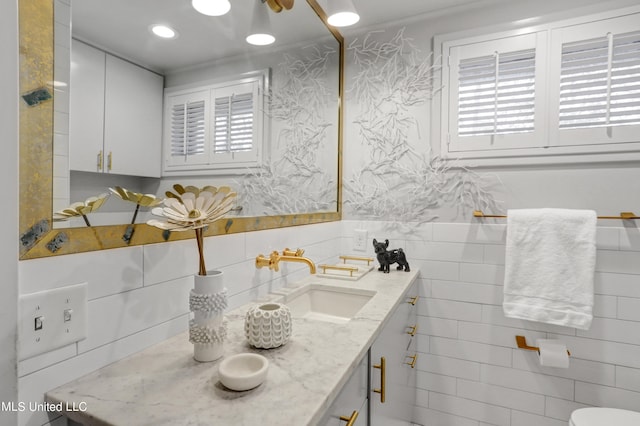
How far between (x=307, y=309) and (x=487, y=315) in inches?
39.8

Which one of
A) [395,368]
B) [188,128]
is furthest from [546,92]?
[188,128]

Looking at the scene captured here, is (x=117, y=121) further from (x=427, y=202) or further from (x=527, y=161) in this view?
(x=527, y=161)

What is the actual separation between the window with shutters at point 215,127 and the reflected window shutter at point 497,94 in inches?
44.3

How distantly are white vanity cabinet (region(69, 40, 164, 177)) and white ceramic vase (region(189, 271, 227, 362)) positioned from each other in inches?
13.2

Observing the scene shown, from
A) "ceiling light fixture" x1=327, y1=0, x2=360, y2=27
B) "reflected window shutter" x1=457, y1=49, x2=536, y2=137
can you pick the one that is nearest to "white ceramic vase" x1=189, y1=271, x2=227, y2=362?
"ceiling light fixture" x1=327, y1=0, x2=360, y2=27

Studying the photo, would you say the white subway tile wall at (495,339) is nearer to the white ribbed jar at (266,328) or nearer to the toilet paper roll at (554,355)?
the toilet paper roll at (554,355)

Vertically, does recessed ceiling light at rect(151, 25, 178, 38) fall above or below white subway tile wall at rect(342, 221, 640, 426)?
above

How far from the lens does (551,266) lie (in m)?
1.54

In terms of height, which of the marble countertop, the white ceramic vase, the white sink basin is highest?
the white ceramic vase

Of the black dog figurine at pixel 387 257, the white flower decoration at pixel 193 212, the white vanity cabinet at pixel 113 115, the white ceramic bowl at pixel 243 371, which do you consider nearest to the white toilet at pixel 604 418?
the black dog figurine at pixel 387 257

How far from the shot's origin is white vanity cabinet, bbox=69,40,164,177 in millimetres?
698

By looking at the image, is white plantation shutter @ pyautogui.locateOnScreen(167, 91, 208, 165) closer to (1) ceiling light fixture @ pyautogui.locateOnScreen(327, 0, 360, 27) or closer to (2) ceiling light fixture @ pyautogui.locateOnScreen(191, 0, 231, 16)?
(2) ceiling light fixture @ pyautogui.locateOnScreen(191, 0, 231, 16)

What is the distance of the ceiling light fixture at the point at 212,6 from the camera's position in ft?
3.44

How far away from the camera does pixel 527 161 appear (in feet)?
5.53
